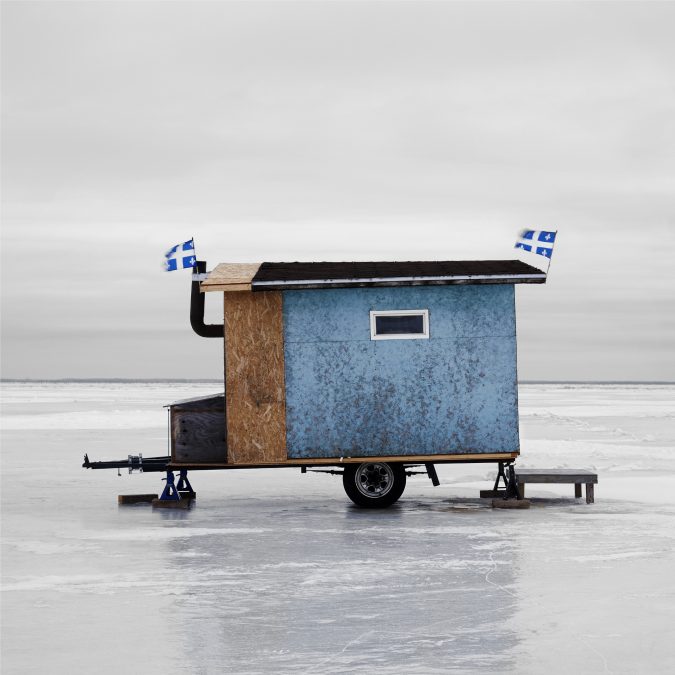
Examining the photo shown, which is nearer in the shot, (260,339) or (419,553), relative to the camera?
(419,553)

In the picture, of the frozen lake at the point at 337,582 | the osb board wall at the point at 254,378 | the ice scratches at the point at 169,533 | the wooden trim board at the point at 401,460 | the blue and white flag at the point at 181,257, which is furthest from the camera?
the blue and white flag at the point at 181,257

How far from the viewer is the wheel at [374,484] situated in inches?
688

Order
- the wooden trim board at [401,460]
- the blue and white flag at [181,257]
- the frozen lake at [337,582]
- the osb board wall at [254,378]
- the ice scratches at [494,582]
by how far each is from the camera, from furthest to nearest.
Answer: the blue and white flag at [181,257]
the osb board wall at [254,378]
the wooden trim board at [401,460]
the ice scratches at [494,582]
the frozen lake at [337,582]

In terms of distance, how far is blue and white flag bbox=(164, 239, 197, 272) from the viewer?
18.3 m

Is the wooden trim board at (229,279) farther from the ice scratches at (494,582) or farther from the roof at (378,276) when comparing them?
the ice scratches at (494,582)

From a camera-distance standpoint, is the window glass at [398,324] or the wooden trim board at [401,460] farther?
the window glass at [398,324]

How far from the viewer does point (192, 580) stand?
11.1m

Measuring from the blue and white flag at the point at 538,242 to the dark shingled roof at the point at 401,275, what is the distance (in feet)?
0.94

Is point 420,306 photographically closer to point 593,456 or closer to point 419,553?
point 419,553

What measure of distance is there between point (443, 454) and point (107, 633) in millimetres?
9141

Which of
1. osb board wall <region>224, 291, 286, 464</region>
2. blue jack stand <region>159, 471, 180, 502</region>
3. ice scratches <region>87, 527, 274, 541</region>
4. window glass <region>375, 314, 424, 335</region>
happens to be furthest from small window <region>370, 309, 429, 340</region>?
blue jack stand <region>159, 471, 180, 502</region>

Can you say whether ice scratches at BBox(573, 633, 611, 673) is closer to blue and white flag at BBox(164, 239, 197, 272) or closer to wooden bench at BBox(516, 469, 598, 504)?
wooden bench at BBox(516, 469, 598, 504)

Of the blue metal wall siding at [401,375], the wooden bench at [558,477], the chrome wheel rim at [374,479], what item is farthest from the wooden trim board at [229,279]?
the wooden bench at [558,477]

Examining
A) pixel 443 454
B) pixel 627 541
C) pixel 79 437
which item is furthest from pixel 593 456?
pixel 79 437
